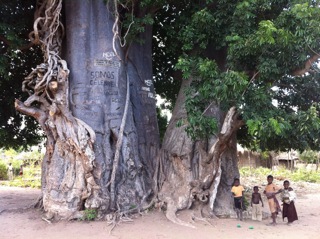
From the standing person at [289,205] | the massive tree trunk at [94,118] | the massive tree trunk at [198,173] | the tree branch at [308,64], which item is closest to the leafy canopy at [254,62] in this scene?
the tree branch at [308,64]

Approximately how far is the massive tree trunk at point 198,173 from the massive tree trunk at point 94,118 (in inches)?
19.0

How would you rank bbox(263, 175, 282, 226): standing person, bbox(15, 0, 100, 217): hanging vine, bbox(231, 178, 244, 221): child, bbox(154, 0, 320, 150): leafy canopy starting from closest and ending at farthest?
bbox(154, 0, 320, 150): leafy canopy, bbox(15, 0, 100, 217): hanging vine, bbox(263, 175, 282, 226): standing person, bbox(231, 178, 244, 221): child

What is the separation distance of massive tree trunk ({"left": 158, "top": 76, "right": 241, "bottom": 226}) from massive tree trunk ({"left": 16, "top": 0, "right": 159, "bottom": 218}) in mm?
481

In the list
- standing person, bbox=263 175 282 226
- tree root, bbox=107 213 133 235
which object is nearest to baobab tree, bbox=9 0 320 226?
tree root, bbox=107 213 133 235

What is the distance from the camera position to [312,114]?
523cm

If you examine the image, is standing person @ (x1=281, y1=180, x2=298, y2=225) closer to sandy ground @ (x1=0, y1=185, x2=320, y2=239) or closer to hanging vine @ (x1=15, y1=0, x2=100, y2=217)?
sandy ground @ (x1=0, y1=185, x2=320, y2=239)

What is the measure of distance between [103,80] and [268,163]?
2051cm

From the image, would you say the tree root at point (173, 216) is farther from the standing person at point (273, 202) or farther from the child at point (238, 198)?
the standing person at point (273, 202)

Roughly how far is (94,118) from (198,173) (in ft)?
8.01

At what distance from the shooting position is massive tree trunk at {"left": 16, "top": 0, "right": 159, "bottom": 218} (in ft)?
21.3

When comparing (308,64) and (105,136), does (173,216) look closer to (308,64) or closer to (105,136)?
(105,136)

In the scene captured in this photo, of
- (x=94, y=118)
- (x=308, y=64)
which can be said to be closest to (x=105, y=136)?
(x=94, y=118)

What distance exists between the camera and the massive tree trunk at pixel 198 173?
22.1 ft

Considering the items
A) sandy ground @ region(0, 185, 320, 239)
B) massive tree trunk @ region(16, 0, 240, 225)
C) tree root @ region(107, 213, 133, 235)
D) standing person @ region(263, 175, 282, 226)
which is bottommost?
sandy ground @ region(0, 185, 320, 239)
